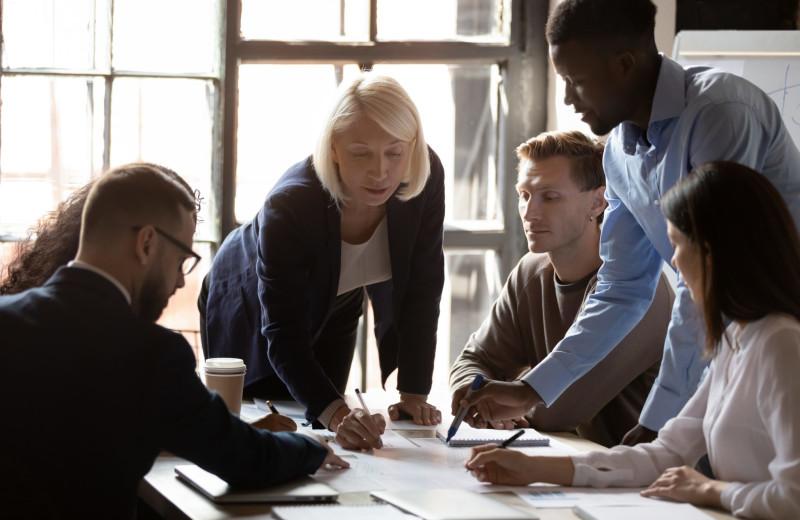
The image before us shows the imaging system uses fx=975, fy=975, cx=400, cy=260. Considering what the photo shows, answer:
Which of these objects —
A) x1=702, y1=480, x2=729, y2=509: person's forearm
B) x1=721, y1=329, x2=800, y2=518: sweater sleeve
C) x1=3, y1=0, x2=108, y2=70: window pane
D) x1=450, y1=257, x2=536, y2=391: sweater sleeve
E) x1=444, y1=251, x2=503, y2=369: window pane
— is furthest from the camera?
x1=444, y1=251, x2=503, y2=369: window pane

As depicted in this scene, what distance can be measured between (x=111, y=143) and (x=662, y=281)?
182 cm

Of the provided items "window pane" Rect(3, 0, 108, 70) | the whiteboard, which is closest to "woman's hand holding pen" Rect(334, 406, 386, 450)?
the whiteboard

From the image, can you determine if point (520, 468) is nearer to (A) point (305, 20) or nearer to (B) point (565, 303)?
(B) point (565, 303)

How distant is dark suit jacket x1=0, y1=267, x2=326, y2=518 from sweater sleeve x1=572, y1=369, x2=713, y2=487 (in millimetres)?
607

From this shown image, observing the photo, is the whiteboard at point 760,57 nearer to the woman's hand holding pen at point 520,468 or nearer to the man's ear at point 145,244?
the woman's hand holding pen at point 520,468

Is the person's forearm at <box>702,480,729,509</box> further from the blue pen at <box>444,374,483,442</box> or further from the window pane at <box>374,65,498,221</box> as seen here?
the window pane at <box>374,65,498,221</box>

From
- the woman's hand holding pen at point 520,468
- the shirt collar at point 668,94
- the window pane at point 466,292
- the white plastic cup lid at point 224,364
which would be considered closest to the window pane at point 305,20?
the window pane at point 466,292

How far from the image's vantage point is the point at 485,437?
2.02 meters

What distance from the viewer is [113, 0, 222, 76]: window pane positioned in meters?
3.20

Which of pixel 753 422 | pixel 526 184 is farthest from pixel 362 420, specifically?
pixel 526 184

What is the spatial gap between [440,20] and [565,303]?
1.27m

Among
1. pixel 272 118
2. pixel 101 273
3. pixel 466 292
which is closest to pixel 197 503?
pixel 101 273

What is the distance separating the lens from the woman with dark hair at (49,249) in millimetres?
2141

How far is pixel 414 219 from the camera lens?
7.54ft
